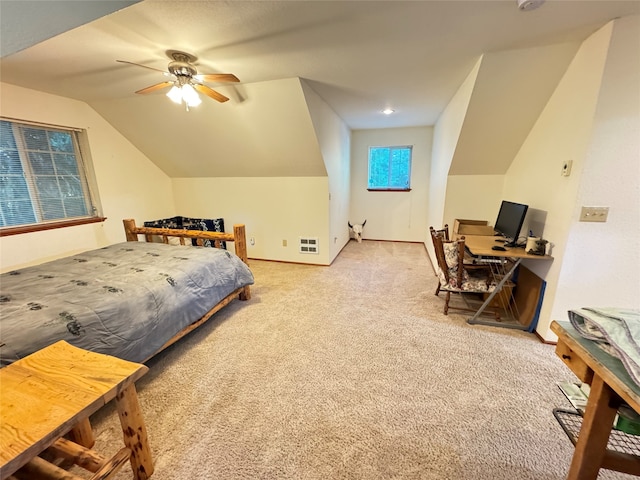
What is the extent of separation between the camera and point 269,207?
13.9 ft

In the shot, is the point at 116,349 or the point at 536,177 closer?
the point at 116,349

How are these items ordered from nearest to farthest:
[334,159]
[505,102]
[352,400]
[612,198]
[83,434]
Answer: [83,434] < [352,400] < [612,198] < [505,102] < [334,159]

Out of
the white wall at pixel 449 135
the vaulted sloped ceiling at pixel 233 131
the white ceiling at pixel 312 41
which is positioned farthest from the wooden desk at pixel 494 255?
the vaulted sloped ceiling at pixel 233 131

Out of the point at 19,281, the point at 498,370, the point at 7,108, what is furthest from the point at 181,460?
the point at 7,108

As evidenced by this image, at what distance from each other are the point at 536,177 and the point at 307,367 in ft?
8.83

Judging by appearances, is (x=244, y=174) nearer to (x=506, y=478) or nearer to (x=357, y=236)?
(x=357, y=236)

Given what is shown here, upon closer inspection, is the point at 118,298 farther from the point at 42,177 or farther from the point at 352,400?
the point at 42,177

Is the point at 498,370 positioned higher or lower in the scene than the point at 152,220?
lower

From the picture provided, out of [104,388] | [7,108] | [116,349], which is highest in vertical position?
[7,108]

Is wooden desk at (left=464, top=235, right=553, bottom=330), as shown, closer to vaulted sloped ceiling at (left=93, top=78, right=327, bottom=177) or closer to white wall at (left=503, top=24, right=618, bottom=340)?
white wall at (left=503, top=24, right=618, bottom=340)

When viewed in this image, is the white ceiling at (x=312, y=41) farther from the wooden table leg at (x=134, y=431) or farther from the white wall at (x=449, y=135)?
the wooden table leg at (x=134, y=431)

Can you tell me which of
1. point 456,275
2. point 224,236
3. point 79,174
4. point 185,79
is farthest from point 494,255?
point 79,174

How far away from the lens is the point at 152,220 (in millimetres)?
4406

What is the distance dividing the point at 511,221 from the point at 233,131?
11.1ft
